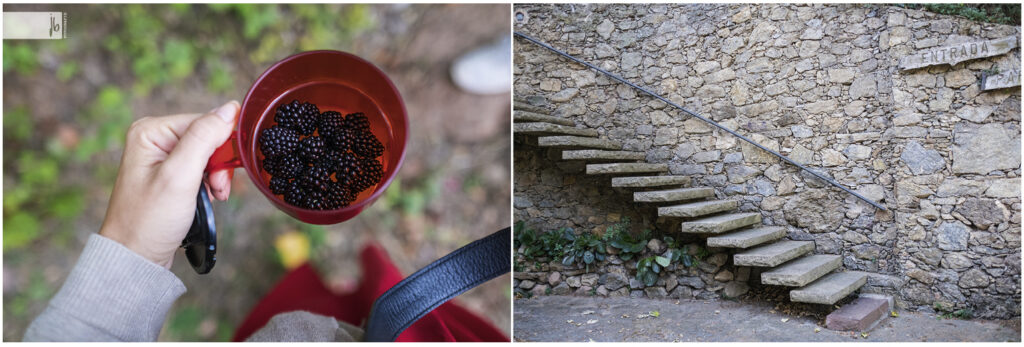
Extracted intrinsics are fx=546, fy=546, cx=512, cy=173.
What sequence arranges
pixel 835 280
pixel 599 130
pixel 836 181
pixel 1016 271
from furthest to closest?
pixel 599 130 → pixel 836 181 → pixel 835 280 → pixel 1016 271

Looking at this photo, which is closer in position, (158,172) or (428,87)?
(158,172)

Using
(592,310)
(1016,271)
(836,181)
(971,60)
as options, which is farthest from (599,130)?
(1016,271)

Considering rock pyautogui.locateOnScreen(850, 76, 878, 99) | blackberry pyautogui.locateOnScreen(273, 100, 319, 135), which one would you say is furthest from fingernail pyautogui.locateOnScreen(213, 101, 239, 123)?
rock pyautogui.locateOnScreen(850, 76, 878, 99)

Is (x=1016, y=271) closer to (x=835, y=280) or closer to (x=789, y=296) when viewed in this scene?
(x=835, y=280)

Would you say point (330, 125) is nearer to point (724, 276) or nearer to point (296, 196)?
point (296, 196)

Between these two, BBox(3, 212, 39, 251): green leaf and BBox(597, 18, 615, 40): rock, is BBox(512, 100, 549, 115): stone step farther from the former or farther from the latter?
BBox(3, 212, 39, 251): green leaf

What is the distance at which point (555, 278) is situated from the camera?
262 centimetres

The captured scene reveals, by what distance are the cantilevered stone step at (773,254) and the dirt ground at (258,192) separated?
3.91ft

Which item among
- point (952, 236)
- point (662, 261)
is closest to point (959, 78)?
point (952, 236)

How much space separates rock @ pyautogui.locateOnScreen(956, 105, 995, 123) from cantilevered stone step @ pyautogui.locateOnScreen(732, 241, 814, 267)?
2.51 feet

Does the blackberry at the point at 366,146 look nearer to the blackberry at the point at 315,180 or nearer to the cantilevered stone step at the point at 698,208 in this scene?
the blackberry at the point at 315,180

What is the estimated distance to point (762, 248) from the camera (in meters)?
2.51

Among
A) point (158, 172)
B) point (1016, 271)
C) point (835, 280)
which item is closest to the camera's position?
point (158, 172)

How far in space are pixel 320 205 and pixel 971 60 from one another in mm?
2469
